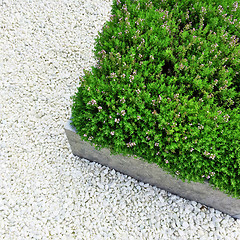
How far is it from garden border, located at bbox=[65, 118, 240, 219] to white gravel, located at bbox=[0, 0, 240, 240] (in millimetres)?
123

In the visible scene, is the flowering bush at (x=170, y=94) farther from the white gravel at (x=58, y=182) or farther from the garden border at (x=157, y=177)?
the white gravel at (x=58, y=182)

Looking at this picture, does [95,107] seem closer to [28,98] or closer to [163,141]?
[163,141]

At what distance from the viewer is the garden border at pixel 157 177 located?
3.38 meters

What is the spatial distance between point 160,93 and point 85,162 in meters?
1.79

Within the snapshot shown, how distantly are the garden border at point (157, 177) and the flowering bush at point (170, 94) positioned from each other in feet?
0.73

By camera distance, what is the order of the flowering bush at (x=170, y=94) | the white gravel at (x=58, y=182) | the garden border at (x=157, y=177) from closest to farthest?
the flowering bush at (x=170, y=94) → the garden border at (x=157, y=177) → the white gravel at (x=58, y=182)

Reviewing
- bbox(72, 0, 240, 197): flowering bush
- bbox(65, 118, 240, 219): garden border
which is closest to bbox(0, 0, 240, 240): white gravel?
bbox(65, 118, 240, 219): garden border

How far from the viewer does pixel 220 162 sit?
122 inches

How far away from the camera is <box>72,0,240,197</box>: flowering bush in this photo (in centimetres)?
313

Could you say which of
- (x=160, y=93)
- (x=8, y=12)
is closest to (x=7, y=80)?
(x=8, y=12)

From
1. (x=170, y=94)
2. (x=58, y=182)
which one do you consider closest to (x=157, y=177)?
(x=170, y=94)

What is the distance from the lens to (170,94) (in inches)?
135

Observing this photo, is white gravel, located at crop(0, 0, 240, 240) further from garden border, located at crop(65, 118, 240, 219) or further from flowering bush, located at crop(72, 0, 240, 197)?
flowering bush, located at crop(72, 0, 240, 197)

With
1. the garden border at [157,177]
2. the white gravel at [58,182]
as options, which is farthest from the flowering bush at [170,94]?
the white gravel at [58,182]
